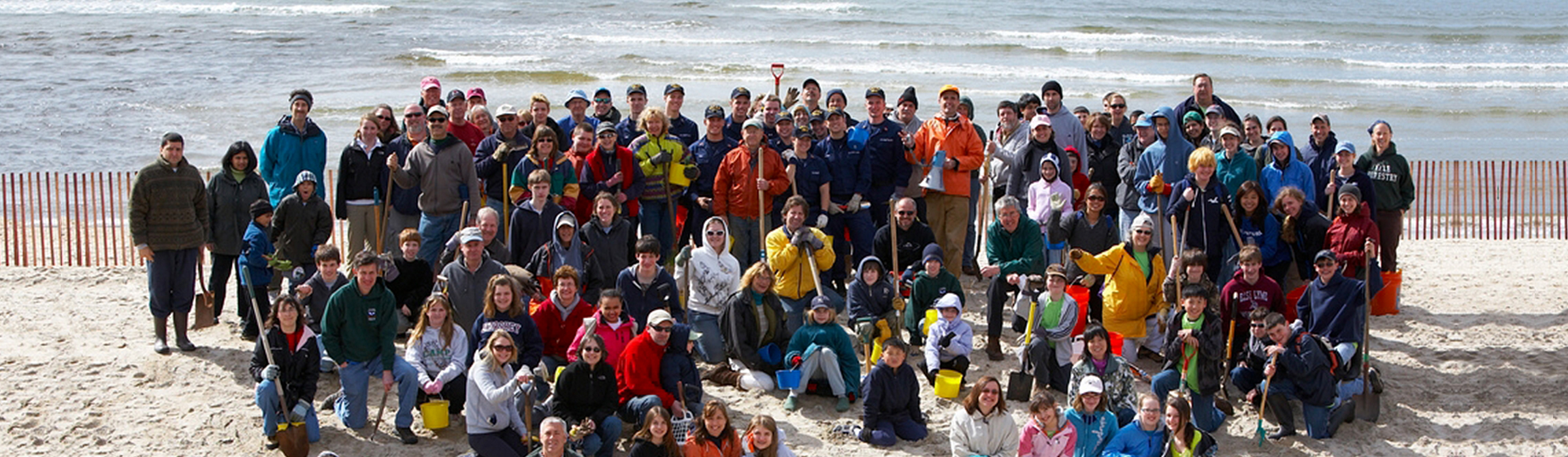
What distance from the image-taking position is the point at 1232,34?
37.8 m

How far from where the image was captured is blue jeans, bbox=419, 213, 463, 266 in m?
11.5

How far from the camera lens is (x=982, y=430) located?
890 cm

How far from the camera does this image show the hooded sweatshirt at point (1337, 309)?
10078 mm

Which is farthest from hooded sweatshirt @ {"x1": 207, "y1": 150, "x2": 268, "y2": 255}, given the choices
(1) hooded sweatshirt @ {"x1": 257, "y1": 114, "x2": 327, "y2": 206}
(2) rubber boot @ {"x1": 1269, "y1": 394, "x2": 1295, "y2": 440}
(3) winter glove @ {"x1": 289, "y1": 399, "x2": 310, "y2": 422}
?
(2) rubber boot @ {"x1": 1269, "y1": 394, "x2": 1295, "y2": 440}

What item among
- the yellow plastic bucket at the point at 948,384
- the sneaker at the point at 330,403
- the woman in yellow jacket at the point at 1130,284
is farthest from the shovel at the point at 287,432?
the woman in yellow jacket at the point at 1130,284

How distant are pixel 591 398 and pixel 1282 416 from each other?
Answer: 433cm

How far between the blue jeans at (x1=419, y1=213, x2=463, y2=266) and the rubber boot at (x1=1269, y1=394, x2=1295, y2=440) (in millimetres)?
5899

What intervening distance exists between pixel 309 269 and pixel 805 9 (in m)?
30.7

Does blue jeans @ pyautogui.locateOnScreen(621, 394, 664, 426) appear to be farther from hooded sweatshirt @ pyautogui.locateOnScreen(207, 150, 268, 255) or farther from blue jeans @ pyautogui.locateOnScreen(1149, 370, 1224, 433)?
hooded sweatshirt @ pyautogui.locateOnScreen(207, 150, 268, 255)

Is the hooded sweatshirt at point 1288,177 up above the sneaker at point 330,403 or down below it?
above

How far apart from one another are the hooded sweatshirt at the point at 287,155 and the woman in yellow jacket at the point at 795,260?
376cm

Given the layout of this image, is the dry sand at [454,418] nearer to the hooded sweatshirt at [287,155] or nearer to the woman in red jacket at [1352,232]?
the woman in red jacket at [1352,232]

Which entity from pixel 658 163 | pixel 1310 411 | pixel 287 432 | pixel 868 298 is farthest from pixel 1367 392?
pixel 287 432

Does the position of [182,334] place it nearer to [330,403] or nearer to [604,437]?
[330,403]
